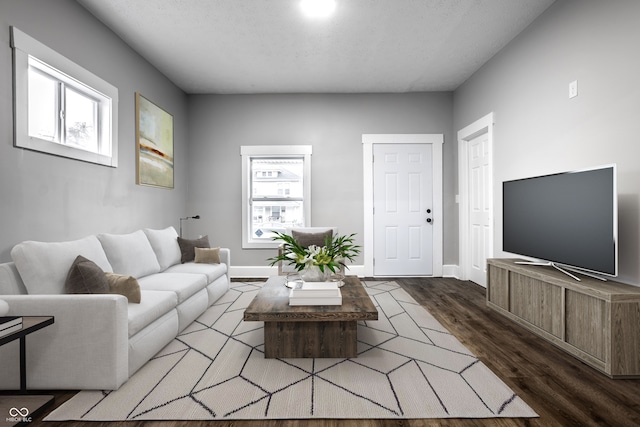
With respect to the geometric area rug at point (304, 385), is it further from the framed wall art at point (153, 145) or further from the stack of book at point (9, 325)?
the framed wall art at point (153, 145)

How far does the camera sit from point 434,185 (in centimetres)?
499

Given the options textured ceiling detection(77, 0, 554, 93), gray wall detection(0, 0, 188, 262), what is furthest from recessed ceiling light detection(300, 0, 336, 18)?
gray wall detection(0, 0, 188, 262)

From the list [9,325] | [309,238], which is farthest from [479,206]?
[9,325]

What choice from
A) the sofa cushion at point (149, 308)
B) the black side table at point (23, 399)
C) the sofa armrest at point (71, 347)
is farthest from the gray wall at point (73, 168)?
the sofa cushion at point (149, 308)

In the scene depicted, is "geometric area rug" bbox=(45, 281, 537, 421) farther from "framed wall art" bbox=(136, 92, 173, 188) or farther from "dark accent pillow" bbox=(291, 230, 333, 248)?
"framed wall art" bbox=(136, 92, 173, 188)

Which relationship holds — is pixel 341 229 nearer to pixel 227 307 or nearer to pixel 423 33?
pixel 227 307

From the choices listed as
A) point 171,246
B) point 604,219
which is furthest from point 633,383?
point 171,246

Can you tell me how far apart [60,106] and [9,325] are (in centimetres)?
188

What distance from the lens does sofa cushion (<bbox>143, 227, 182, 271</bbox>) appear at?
3.40 m

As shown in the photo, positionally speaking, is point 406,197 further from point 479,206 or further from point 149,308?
point 149,308

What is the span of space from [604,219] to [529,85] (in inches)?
66.9

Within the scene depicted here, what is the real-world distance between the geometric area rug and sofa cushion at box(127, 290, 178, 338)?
0.94 ft

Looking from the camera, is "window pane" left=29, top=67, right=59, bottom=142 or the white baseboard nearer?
"window pane" left=29, top=67, right=59, bottom=142

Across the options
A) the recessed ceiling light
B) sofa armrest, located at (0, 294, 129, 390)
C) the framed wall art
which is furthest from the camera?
the framed wall art
